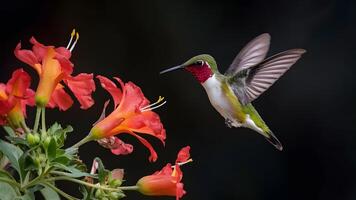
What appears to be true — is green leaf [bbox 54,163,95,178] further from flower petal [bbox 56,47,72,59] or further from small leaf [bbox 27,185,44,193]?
flower petal [bbox 56,47,72,59]

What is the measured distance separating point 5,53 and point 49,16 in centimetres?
31

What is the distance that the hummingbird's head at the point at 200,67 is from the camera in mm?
2131

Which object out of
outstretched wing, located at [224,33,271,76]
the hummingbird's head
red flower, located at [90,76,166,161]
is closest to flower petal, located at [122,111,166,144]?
red flower, located at [90,76,166,161]

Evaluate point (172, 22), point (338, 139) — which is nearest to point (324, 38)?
point (338, 139)

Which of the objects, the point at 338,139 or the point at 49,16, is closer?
the point at 49,16

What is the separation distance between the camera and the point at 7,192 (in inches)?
45.4

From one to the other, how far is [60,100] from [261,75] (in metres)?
0.95

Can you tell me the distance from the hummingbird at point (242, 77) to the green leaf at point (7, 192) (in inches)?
40.3

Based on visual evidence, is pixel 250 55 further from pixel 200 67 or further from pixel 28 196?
pixel 28 196

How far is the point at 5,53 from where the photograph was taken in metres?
3.66

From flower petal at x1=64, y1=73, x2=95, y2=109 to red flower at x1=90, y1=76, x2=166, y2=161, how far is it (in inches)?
1.4

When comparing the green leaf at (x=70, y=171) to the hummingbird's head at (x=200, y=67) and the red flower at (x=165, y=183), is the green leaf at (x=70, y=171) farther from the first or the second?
the hummingbird's head at (x=200, y=67)

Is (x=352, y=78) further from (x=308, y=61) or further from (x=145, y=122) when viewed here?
(x=145, y=122)

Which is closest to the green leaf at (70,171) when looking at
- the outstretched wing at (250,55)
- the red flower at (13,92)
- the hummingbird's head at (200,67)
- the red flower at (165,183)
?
the red flower at (13,92)
